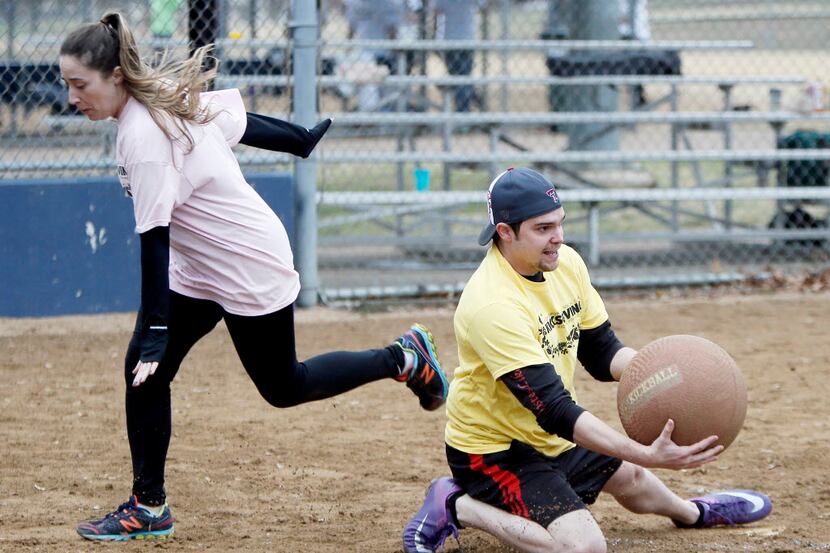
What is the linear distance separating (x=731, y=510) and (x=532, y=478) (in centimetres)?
91

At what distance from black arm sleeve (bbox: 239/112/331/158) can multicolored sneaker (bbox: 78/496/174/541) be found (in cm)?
134

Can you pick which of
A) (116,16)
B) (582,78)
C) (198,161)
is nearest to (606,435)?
(198,161)

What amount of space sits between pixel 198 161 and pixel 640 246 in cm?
766

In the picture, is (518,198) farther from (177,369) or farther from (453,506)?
(177,369)

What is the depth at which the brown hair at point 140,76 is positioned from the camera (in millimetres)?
3658

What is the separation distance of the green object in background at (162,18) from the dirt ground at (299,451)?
3.09 m

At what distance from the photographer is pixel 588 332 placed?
4.05 m

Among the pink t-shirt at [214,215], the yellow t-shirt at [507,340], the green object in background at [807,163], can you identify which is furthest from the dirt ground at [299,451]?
the green object in background at [807,163]

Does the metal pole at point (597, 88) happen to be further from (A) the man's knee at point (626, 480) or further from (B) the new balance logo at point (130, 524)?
(B) the new balance logo at point (130, 524)

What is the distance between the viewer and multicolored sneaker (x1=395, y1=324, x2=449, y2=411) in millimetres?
4535

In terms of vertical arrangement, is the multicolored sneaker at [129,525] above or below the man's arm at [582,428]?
below

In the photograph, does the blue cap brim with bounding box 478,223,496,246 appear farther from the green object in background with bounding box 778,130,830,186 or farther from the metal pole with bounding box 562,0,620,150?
the metal pole with bounding box 562,0,620,150

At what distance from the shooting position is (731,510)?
4.21 m

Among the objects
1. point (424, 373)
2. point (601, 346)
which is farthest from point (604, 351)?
point (424, 373)
